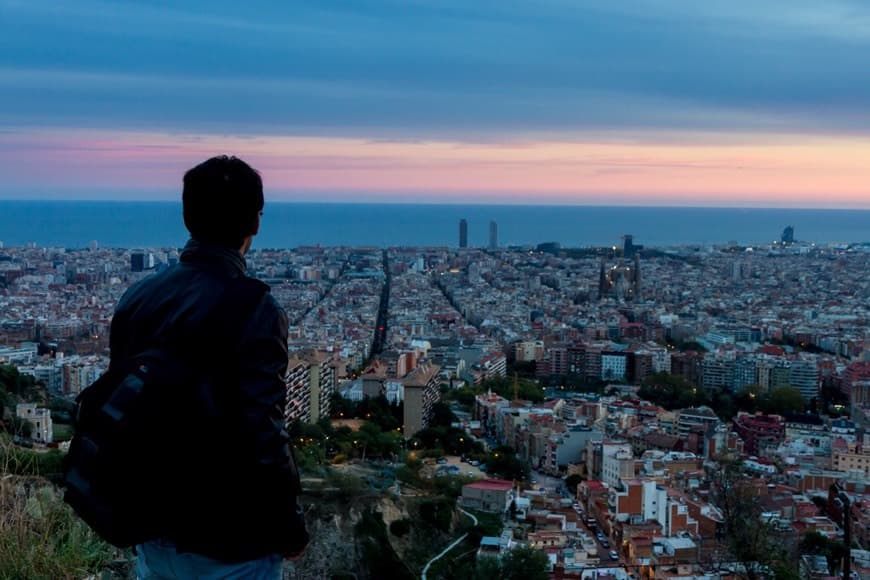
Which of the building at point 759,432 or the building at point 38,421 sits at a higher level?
the building at point 38,421

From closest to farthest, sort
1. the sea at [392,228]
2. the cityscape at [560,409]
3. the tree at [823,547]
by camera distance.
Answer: the cityscape at [560,409] → the tree at [823,547] → the sea at [392,228]

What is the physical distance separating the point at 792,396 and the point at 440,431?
21.1ft

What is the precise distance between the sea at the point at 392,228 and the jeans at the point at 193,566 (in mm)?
42088

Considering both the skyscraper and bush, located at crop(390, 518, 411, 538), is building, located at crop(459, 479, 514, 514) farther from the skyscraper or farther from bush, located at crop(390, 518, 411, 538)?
the skyscraper

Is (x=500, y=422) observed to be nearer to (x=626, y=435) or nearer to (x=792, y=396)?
(x=626, y=435)

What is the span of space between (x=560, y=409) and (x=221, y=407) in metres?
12.9

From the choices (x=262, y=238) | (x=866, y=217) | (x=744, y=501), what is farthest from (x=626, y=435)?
(x=866, y=217)

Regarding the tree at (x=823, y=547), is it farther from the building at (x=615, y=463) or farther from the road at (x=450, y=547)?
the building at (x=615, y=463)

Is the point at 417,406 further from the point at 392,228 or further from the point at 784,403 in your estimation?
the point at 392,228

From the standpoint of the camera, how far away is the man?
3.03ft

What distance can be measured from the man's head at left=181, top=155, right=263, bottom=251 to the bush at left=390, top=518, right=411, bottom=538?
5466 millimetres

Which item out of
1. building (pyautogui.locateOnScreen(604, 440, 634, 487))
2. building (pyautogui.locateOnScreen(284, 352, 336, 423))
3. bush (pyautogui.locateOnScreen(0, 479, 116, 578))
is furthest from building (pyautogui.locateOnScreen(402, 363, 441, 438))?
bush (pyautogui.locateOnScreen(0, 479, 116, 578))

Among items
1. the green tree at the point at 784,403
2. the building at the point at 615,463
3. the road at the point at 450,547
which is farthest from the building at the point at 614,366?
the road at the point at 450,547

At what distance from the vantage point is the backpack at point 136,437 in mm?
907
